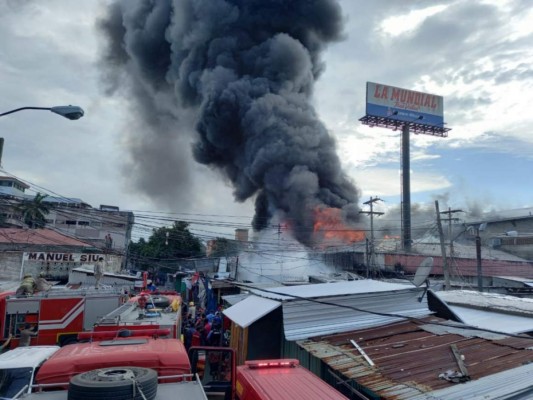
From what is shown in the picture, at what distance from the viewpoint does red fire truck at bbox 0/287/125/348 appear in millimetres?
11445

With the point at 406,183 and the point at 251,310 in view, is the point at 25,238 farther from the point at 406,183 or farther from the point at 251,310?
the point at 406,183

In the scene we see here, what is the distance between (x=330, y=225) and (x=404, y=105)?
63.0 ft

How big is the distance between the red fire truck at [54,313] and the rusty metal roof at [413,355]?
8.21 m

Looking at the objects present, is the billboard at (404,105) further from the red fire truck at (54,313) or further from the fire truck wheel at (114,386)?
the fire truck wheel at (114,386)

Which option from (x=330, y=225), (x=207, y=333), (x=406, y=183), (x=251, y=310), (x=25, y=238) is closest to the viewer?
(x=251, y=310)

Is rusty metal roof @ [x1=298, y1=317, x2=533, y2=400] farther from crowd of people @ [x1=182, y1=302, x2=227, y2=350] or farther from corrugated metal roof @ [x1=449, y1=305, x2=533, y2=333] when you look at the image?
crowd of people @ [x1=182, y1=302, x2=227, y2=350]

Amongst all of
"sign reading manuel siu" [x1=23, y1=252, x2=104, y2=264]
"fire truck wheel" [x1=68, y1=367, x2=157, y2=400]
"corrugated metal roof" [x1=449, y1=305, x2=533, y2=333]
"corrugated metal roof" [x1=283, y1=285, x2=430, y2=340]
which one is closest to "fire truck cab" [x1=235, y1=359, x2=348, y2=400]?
"fire truck wheel" [x1=68, y1=367, x2=157, y2=400]

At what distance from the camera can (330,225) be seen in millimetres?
41656

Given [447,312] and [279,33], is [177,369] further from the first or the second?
[279,33]

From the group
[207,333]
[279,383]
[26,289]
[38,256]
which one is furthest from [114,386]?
[38,256]

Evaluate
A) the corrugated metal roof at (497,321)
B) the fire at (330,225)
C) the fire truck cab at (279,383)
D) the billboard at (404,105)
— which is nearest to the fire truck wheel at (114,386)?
the fire truck cab at (279,383)

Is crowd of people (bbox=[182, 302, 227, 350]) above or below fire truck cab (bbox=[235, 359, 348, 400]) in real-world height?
below

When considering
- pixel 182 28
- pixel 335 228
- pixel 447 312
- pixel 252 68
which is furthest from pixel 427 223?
pixel 447 312

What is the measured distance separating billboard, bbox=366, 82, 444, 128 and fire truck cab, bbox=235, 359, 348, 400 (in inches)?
1763
